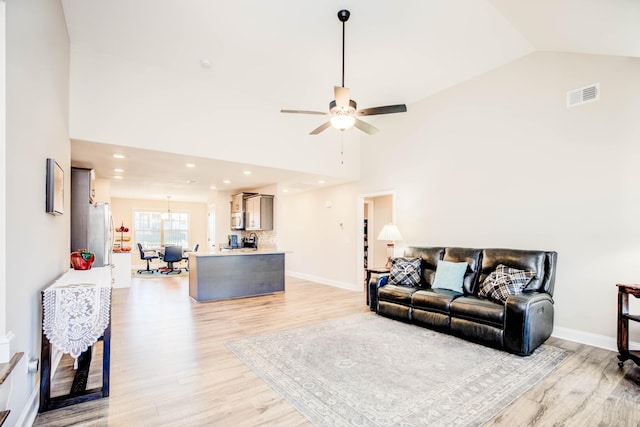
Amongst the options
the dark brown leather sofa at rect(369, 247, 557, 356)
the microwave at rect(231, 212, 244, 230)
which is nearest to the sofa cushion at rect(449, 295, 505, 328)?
the dark brown leather sofa at rect(369, 247, 557, 356)

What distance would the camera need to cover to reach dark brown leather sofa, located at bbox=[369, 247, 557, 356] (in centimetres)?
319

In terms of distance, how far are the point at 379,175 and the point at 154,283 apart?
233 inches

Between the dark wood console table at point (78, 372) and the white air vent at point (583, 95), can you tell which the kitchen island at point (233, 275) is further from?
the white air vent at point (583, 95)

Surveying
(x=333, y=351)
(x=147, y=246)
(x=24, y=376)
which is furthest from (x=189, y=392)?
(x=147, y=246)

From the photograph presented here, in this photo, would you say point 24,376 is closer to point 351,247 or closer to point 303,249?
point 351,247

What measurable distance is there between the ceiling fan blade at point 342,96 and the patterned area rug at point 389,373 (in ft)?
8.35

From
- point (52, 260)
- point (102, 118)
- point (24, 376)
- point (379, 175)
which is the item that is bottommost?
point (24, 376)

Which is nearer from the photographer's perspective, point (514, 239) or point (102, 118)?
point (102, 118)

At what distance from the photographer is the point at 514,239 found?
4.22 metres

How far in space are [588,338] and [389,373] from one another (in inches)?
99.6

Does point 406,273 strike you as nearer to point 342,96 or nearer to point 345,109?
point 345,109

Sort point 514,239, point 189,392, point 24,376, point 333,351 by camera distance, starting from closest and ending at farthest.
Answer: point 24,376, point 189,392, point 333,351, point 514,239

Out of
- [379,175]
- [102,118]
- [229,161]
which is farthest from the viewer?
[379,175]

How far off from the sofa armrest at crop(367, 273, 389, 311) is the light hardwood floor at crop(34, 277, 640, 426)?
941 millimetres
